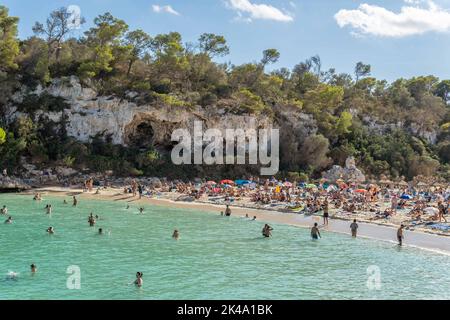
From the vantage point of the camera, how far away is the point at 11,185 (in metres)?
39.5

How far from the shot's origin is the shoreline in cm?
2472

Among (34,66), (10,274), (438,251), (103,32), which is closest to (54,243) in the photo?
(10,274)

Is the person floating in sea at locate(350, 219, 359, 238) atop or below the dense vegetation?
below

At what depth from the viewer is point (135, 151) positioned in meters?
48.8

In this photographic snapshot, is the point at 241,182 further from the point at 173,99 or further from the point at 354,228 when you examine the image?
the point at 354,228

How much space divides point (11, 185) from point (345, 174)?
34317 mm

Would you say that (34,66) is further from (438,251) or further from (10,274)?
(438,251)

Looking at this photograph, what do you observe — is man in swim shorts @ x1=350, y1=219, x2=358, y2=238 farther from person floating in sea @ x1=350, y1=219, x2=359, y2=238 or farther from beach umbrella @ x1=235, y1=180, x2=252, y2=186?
beach umbrella @ x1=235, y1=180, x2=252, y2=186

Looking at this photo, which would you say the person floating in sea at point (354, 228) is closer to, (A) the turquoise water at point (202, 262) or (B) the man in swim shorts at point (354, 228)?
(B) the man in swim shorts at point (354, 228)

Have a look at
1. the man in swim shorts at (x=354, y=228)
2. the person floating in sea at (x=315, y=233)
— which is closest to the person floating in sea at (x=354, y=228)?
the man in swim shorts at (x=354, y=228)

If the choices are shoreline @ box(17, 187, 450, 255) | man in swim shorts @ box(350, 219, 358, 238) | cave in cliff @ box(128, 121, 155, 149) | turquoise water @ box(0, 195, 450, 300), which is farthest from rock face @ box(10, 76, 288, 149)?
man in swim shorts @ box(350, 219, 358, 238)

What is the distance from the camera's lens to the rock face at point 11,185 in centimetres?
3938

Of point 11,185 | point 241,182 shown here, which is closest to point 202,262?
point 241,182

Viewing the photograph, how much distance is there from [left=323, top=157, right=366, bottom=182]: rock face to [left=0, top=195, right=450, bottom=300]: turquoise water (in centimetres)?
2466
